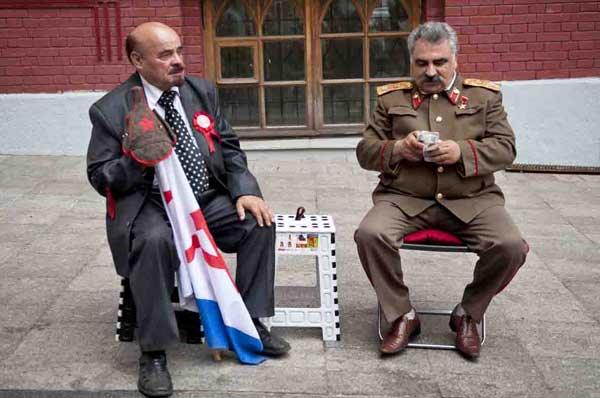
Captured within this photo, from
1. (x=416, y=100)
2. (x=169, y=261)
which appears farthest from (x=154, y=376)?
A: (x=416, y=100)

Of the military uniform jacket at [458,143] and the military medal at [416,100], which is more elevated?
the military medal at [416,100]

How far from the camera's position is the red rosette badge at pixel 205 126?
13.2ft

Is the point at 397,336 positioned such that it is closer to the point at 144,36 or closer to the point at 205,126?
the point at 205,126

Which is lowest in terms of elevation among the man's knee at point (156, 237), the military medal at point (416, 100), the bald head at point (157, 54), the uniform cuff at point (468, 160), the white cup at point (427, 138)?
the man's knee at point (156, 237)

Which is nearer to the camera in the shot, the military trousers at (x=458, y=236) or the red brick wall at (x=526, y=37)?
the military trousers at (x=458, y=236)

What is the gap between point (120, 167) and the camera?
3.68m

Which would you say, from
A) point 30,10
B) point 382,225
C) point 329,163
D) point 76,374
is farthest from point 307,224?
point 30,10

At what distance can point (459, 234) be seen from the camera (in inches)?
161

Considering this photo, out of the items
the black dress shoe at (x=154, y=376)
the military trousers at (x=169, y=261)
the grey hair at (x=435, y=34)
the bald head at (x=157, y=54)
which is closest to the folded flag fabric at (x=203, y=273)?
the military trousers at (x=169, y=261)

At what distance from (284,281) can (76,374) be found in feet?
5.20

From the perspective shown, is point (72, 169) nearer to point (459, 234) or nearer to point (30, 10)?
point (30, 10)

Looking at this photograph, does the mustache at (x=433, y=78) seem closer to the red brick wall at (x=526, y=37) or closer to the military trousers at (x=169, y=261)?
the military trousers at (x=169, y=261)

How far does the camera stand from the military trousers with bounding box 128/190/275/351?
12.1 feet

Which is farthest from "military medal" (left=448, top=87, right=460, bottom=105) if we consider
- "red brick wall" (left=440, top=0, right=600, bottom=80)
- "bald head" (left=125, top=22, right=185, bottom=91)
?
"red brick wall" (left=440, top=0, right=600, bottom=80)
